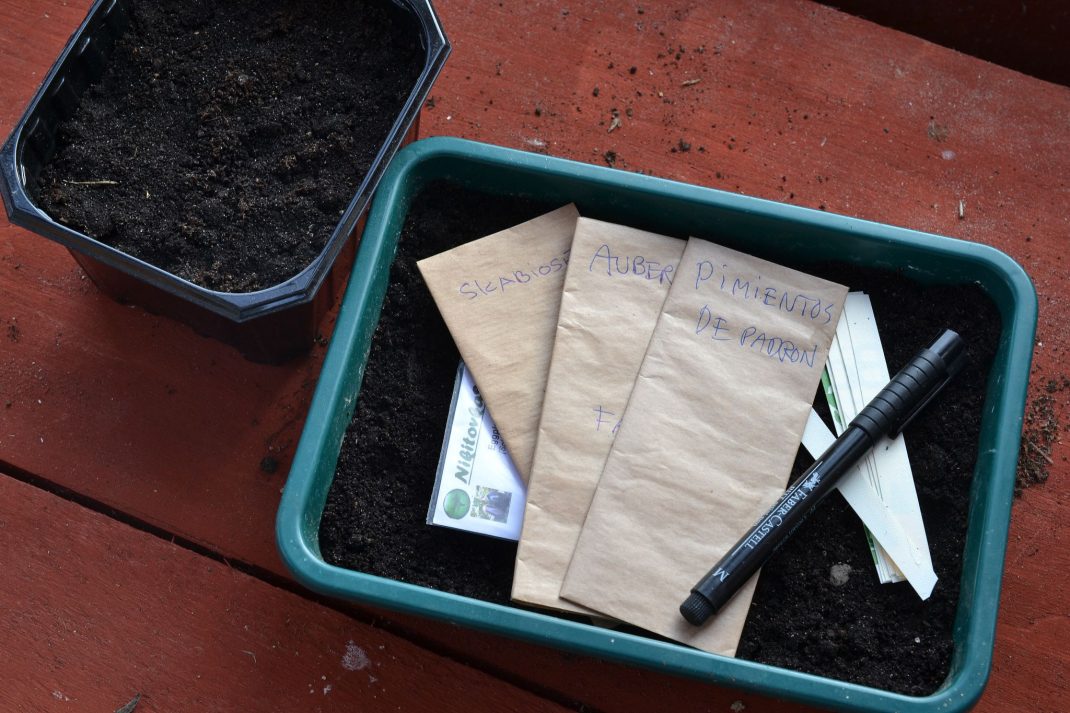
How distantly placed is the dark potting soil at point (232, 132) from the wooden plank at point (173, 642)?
0.24 metres

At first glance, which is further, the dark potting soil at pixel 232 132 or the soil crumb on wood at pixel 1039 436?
the soil crumb on wood at pixel 1039 436

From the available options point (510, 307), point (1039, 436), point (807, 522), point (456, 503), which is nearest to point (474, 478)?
point (456, 503)

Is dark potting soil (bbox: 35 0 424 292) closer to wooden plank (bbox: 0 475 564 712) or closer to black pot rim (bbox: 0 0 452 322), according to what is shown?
black pot rim (bbox: 0 0 452 322)

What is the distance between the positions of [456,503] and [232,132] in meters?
0.30

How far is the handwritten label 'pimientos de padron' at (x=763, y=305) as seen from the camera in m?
0.60

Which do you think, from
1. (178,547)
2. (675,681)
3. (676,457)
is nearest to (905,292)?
(676,457)

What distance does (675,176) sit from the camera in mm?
730

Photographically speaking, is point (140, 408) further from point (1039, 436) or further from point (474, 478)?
point (1039, 436)

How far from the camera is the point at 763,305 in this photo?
1.98ft

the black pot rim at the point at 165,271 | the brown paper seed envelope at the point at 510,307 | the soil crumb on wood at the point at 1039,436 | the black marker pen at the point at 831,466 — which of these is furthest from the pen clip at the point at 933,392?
the black pot rim at the point at 165,271

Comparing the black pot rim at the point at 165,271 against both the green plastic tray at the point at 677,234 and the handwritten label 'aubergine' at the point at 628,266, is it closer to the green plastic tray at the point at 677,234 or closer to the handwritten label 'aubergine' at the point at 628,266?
the green plastic tray at the point at 677,234

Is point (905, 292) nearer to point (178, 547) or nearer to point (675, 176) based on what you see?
point (675, 176)

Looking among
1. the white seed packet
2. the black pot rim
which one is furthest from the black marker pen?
the black pot rim

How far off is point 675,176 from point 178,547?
1.64ft
